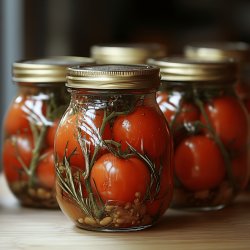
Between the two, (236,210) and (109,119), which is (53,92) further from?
(236,210)

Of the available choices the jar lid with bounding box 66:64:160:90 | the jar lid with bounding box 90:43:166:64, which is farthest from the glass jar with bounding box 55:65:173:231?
the jar lid with bounding box 90:43:166:64

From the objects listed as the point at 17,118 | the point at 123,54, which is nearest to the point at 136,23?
the point at 123,54

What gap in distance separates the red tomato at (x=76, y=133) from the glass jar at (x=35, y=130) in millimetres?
104

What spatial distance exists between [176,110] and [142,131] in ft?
0.48

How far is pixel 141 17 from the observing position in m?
3.36

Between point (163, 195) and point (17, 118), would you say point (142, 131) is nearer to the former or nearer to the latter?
point (163, 195)

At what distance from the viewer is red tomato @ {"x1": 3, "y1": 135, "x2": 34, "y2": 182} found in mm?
1094

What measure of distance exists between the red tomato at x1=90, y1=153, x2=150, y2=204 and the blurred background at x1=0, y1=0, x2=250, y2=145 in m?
1.80

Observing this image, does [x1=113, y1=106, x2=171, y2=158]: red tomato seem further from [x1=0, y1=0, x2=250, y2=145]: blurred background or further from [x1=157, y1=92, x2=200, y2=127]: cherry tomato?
[x1=0, y1=0, x2=250, y2=145]: blurred background

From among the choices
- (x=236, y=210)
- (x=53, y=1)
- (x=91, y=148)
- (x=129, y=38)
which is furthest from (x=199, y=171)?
(x=129, y=38)

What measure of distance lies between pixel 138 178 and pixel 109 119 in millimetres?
78

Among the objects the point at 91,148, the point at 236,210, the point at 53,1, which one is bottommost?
the point at 236,210

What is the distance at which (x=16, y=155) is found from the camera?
3.62 feet

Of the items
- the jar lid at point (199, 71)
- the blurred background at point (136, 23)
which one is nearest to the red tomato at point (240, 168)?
the jar lid at point (199, 71)
